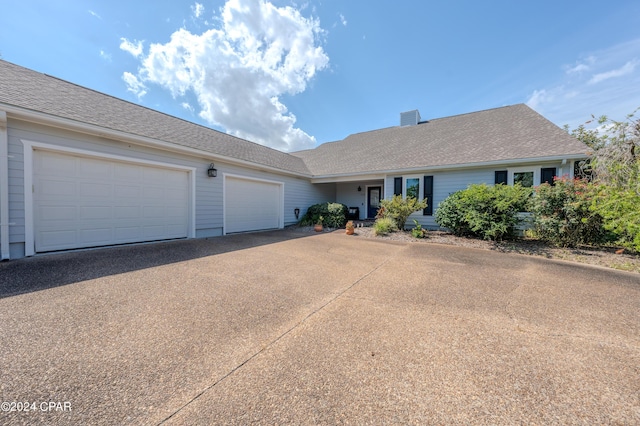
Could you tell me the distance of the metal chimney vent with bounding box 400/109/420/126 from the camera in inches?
552

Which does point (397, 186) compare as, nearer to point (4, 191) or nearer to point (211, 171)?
point (211, 171)

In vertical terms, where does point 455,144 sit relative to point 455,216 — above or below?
above

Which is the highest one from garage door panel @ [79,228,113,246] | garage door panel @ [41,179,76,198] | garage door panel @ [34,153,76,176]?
garage door panel @ [34,153,76,176]

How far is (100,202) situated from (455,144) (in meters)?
12.7

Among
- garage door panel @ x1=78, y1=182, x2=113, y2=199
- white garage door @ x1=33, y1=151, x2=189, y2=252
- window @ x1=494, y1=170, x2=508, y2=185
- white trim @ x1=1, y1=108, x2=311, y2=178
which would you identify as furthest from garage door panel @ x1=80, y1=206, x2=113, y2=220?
window @ x1=494, y1=170, x2=508, y2=185

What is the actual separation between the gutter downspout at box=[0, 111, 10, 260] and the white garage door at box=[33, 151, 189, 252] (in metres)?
0.39

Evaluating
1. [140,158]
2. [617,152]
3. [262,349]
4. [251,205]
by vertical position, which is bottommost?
[262,349]

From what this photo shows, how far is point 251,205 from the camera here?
9.68 meters

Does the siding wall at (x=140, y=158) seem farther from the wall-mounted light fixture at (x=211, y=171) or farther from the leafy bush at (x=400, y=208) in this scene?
the leafy bush at (x=400, y=208)

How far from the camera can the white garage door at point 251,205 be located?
345 inches

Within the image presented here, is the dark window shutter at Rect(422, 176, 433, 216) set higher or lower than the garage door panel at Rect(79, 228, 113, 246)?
higher

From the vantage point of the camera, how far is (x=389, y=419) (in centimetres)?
143

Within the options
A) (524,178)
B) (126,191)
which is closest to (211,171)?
(126,191)

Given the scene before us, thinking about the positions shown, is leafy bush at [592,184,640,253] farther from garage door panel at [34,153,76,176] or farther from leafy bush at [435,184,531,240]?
garage door panel at [34,153,76,176]
